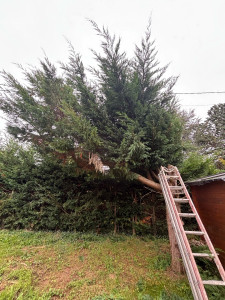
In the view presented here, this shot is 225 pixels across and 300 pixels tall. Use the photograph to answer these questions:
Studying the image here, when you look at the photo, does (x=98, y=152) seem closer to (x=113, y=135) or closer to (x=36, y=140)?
(x=113, y=135)

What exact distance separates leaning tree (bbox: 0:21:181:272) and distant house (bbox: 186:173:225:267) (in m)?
0.97

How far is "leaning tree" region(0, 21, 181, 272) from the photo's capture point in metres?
2.80

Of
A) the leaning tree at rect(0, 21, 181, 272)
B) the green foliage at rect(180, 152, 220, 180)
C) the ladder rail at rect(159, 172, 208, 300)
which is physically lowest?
the ladder rail at rect(159, 172, 208, 300)

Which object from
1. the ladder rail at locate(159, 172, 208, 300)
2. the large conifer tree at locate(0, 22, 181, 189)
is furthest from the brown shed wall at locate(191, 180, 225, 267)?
the ladder rail at locate(159, 172, 208, 300)

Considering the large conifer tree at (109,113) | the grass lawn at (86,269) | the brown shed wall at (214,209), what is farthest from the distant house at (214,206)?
the grass lawn at (86,269)

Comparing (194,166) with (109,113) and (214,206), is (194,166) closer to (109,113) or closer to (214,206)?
(214,206)

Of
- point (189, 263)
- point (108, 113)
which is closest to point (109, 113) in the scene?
point (108, 113)

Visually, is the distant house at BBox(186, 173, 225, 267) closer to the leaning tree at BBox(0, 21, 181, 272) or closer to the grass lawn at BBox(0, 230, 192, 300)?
the leaning tree at BBox(0, 21, 181, 272)

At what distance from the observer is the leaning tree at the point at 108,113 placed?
2799 mm

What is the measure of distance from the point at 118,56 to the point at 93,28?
2.74ft

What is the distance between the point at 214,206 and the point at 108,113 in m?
3.56

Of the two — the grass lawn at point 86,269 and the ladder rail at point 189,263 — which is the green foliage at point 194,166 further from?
the grass lawn at point 86,269

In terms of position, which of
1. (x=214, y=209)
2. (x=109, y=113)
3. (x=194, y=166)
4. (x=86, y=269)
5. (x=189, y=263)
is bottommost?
A: (x=86, y=269)

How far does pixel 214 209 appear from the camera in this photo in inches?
115
